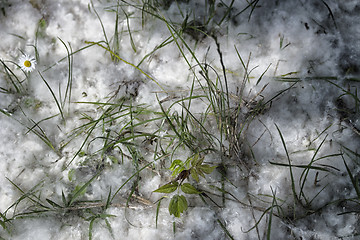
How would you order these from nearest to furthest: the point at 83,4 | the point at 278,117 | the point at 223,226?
the point at 223,226 < the point at 278,117 < the point at 83,4

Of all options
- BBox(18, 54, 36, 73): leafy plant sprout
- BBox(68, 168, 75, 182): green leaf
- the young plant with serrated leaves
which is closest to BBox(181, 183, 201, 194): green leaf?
the young plant with serrated leaves

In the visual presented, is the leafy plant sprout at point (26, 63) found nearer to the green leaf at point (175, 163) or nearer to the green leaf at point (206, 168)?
the green leaf at point (175, 163)

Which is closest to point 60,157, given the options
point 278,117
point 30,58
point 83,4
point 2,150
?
point 2,150

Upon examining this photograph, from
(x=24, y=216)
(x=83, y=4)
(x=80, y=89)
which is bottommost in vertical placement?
(x=24, y=216)

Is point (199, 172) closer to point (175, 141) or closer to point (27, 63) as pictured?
point (175, 141)

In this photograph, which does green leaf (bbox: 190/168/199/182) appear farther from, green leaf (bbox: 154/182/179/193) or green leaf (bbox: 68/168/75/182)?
green leaf (bbox: 68/168/75/182)

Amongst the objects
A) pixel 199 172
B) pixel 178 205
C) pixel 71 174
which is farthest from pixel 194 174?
pixel 71 174

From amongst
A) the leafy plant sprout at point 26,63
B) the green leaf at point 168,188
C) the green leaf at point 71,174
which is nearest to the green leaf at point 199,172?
the green leaf at point 168,188

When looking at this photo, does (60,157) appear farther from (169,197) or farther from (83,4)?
(83,4)
